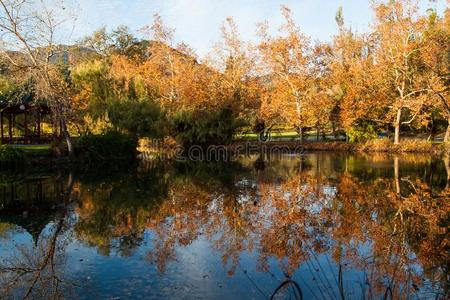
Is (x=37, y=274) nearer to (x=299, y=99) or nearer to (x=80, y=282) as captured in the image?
(x=80, y=282)

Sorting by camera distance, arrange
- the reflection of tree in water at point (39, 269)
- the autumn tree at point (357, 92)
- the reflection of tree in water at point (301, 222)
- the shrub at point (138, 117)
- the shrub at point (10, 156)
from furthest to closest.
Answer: the autumn tree at point (357, 92), the shrub at point (138, 117), the shrub at point (10, 156), the reflection of tree in water at point (301, 222), the reflection of tree in water at point (39, 269)

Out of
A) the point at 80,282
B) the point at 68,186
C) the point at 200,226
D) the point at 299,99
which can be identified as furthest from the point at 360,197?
the point at 299,99

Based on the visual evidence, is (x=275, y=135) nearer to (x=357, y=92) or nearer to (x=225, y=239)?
(x=357, y=92)

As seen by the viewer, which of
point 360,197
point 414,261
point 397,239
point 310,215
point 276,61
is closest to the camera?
point 414,261

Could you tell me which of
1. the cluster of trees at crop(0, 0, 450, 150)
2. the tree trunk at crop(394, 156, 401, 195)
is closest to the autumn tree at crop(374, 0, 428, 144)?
the cluster of trees at crop(0, 0, 450, 150)

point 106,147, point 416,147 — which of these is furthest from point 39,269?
point 416,147

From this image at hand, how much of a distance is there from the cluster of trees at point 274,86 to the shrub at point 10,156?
3.31 m

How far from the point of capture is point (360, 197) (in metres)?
13.1

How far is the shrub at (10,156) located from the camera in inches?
810

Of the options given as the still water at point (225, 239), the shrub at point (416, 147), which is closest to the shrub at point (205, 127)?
the shrub at point (416, 147)

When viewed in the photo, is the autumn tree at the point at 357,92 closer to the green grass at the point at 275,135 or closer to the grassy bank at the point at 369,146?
the grassy bank at the point at 369,146

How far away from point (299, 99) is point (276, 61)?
3.82 meters

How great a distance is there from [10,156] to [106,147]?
5.56 meters

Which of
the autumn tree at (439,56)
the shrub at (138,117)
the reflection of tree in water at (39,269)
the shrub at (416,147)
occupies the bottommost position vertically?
the reflection of tree in water at (39,269)
